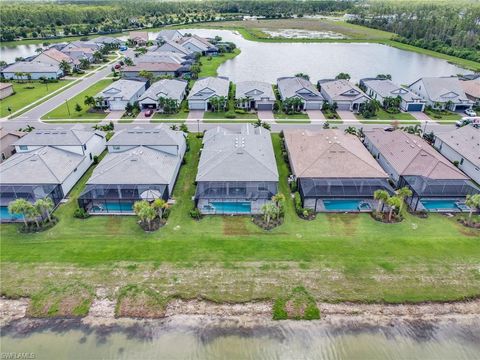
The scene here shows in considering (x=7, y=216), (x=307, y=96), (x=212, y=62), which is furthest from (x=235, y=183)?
(x=212, y=62)

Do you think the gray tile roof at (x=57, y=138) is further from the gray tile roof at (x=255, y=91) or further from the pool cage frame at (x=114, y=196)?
the gray tile roof at (x=255, y=91)

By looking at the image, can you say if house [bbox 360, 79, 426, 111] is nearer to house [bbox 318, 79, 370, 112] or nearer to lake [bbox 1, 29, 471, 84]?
house [bbox 318, 79, 370, 112]

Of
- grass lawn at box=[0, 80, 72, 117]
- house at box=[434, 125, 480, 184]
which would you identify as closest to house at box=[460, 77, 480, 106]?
house at box=[434, 125, 480, 184]

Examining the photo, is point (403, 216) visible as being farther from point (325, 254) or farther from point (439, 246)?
point (325, 254)

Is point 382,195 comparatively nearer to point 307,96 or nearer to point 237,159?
point 237,159

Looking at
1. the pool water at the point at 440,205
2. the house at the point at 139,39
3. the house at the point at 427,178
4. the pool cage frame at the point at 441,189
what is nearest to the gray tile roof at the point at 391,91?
the house at the point at 427,178
